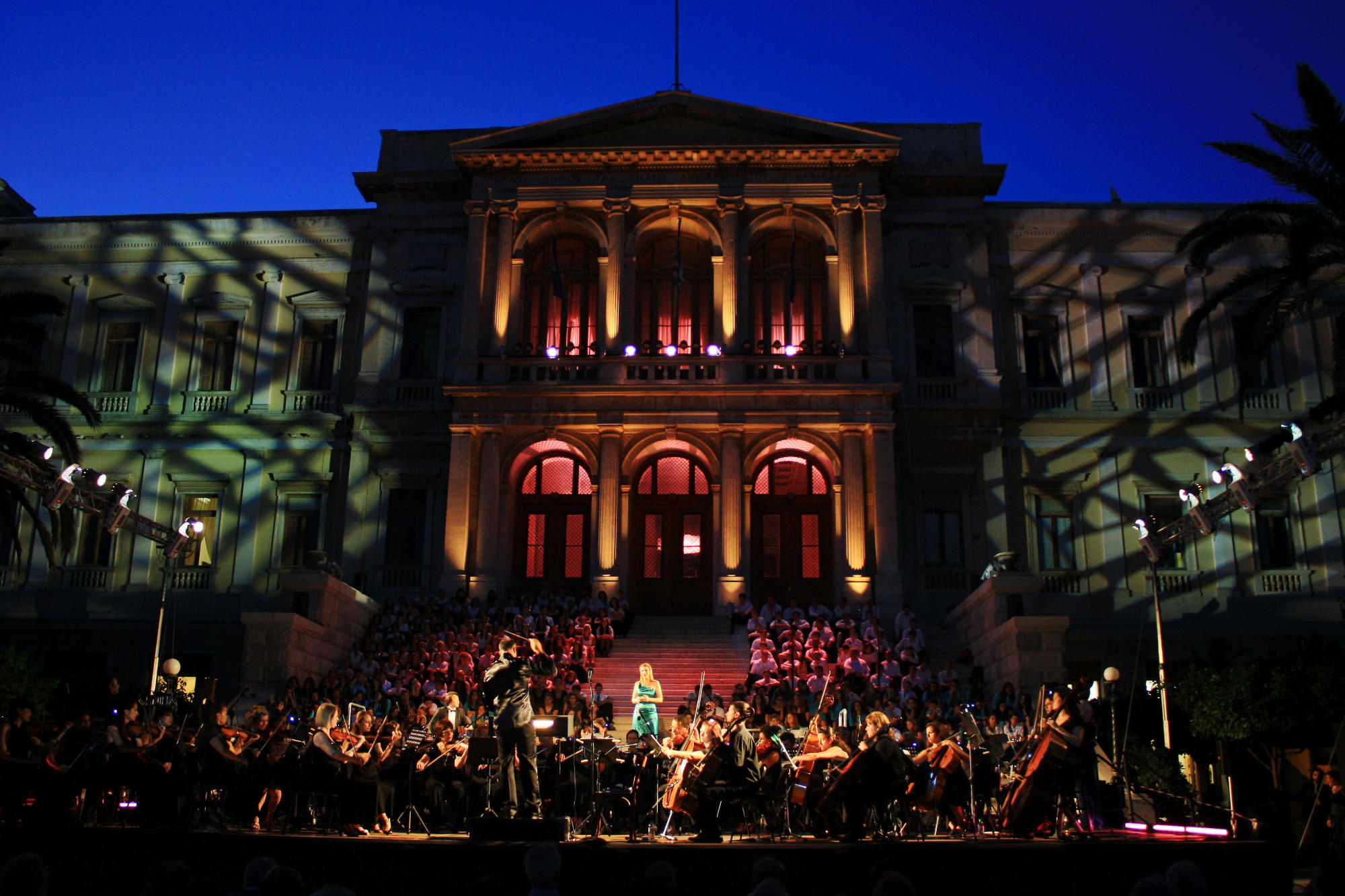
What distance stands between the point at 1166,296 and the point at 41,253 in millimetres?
32639

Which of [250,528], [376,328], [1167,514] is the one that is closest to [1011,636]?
[1167,514]

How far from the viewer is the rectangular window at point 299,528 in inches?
1211

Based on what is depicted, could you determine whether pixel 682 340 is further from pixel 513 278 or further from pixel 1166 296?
pixel 1166 296

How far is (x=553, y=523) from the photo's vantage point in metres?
29.9

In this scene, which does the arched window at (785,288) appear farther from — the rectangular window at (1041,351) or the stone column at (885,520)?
the rectangular window at (1041,351)

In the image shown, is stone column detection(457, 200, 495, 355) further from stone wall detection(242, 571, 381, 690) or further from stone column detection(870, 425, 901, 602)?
stone column detection(870, 425, 901, 602)

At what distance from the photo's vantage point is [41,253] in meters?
33.5

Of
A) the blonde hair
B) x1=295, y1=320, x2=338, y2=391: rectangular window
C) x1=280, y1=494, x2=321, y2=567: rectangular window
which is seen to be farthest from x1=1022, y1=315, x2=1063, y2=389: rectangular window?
the blonde hair

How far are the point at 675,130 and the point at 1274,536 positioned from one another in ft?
63.4

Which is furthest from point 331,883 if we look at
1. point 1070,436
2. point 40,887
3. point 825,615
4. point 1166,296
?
point 1166,296

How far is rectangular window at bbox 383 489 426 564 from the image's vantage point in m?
30.2

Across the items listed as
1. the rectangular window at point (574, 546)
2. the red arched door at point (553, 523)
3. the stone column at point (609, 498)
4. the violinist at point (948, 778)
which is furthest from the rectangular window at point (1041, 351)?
the violinist at point (948, 778)

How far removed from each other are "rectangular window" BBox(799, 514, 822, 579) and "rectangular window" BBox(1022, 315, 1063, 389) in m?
7.21

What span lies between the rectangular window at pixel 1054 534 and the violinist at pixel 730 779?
696 inches
